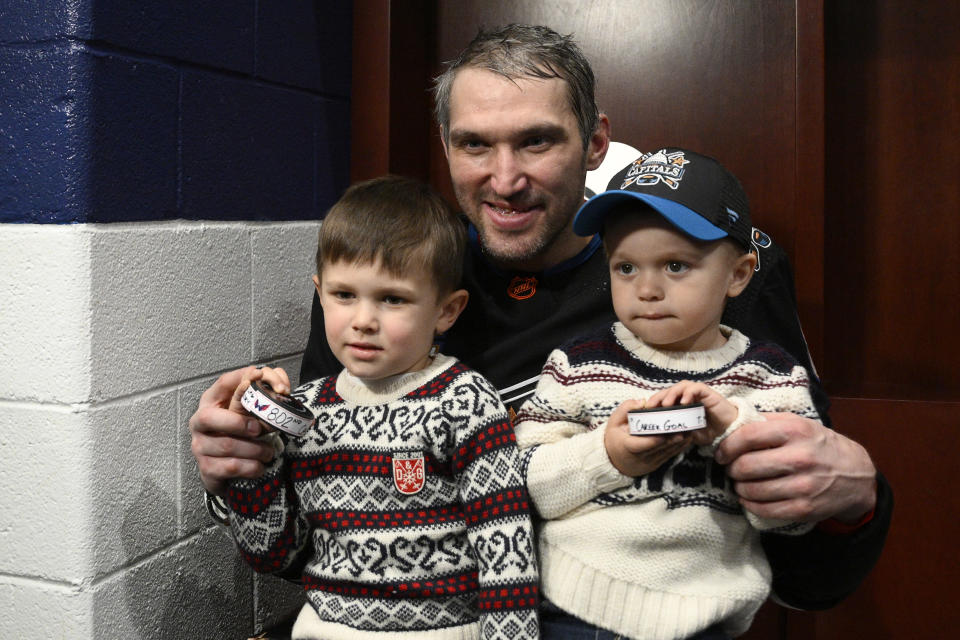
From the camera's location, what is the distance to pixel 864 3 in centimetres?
221

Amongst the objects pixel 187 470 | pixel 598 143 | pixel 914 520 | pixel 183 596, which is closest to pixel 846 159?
pixel 598 143

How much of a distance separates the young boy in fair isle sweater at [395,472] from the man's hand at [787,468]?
1.05 feet

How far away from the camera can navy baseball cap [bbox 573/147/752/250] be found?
127 centimetres

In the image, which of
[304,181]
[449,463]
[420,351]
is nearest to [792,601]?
[449,463]

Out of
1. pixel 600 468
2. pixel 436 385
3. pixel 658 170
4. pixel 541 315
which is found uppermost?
pixel 658 170

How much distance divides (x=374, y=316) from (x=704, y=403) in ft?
1.67

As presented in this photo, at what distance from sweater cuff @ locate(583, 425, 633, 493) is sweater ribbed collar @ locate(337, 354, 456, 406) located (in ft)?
0.94

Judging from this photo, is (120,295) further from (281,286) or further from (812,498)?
(812,498)

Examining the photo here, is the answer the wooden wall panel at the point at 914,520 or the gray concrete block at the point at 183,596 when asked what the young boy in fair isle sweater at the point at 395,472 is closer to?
the gray concrete block at the point at 183,596

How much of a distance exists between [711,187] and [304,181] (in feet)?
3.65

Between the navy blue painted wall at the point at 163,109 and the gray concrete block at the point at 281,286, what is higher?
the navy blue painted wall at the point at 163,109

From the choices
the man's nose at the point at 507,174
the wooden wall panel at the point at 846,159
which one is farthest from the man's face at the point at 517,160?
the wooden wall panel at the point at 846,159

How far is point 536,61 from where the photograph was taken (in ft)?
5.70

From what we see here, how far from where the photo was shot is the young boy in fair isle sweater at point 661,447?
125cm
